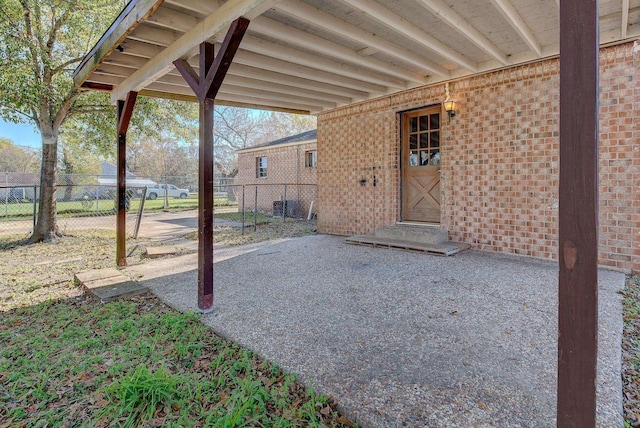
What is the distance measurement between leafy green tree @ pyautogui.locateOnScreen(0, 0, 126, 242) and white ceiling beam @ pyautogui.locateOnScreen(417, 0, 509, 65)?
245 inches

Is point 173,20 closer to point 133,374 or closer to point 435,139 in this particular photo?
point 133,374

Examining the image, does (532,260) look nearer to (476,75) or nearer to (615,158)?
(615,158)

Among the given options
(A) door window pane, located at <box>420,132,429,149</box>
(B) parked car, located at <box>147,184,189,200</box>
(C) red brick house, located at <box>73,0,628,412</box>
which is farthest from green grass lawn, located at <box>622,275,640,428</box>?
(B) parked car, located at <box>147,184,189,200</box>

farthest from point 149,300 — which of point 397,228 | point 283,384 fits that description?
point 397,228

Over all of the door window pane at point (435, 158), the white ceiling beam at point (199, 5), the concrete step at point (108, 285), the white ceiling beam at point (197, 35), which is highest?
the white ceiling beam at point (199, 5)

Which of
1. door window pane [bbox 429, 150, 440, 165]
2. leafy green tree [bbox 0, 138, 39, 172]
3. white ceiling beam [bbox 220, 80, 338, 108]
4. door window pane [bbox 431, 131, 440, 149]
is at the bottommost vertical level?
door window pane [bbox 429, 150, 440, 165]

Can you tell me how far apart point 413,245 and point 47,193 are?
23.7 feet

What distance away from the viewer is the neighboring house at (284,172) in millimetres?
12570

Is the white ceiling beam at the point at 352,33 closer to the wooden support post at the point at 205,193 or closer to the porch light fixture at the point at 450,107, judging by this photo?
the porch light fixture at the point at 450,107

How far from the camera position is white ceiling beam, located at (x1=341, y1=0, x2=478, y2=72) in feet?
11.7

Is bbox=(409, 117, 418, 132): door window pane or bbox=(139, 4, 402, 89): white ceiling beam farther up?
bbox=(139, 4, 402, 89): white ceiling beam

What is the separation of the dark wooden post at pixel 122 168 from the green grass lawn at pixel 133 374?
4.96 feet

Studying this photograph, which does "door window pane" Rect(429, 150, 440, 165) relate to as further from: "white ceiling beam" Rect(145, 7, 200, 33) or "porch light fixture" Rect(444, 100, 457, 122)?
"white ceiling beam" Rect(145, 7, 200, 33)

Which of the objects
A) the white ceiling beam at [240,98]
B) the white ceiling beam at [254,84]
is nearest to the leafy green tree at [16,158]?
the white ceiling beam at [240,98]
